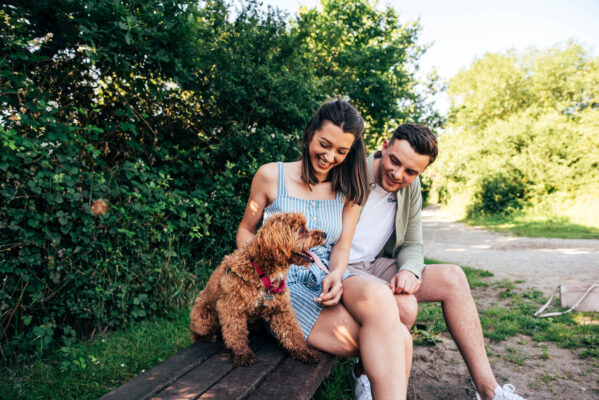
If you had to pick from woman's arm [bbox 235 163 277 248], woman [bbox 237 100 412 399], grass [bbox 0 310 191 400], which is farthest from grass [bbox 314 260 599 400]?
grass [bbox 0 310 191 400]

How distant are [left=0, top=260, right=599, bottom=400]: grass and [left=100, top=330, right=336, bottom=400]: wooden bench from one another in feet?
2.61

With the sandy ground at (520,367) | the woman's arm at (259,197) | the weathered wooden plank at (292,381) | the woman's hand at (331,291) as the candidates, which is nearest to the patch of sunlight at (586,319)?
the sandy ground at (520,367)

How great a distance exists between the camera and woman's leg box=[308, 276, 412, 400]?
1.81 m

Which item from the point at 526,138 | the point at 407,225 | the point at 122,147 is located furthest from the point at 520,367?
the point at 526,138

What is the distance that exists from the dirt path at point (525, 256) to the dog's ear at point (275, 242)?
4892 millimetres

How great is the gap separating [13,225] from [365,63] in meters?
8.16

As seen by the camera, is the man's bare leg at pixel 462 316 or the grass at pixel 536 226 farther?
the grass at pixel 536 226

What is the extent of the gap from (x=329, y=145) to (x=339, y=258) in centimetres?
82

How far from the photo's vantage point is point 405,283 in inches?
89.1

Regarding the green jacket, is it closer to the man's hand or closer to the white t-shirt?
the white t-shirt

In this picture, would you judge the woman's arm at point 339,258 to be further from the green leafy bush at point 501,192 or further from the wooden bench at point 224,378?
the green leafy bush at point 501,192

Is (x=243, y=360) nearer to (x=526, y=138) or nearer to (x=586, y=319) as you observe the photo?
(x=586, y=319)

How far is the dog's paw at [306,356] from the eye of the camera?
2008 millimetres

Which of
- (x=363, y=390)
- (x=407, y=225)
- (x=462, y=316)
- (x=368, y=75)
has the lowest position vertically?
(x=363, y=390)
